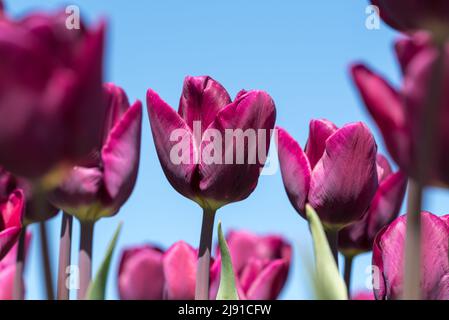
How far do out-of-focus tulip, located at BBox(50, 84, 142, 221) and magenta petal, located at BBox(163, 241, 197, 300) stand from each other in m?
0.27

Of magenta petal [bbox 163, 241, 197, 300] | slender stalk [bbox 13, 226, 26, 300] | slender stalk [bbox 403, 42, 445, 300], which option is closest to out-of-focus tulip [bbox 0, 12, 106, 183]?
slender stalk [bbox 403, 42, 445, 300]

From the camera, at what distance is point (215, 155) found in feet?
1.80

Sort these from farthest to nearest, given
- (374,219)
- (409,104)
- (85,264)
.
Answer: (374,219) < (85,264) < (409,104)

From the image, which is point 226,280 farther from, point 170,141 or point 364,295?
point 364,295

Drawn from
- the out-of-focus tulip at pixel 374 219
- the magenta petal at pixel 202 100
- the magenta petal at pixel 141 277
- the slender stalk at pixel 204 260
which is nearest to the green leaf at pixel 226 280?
the slender stalk at pixel 204 260

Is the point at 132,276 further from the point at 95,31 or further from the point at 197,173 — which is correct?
the point at 95,31

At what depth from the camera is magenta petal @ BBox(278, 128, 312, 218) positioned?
585 millimetres

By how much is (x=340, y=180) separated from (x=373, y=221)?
0.54 feet

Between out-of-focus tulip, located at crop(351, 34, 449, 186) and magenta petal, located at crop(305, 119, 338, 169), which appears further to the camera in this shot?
magenta petal, located at crop(305, 119, 338, 169)

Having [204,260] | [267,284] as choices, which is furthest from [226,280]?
[267,284]

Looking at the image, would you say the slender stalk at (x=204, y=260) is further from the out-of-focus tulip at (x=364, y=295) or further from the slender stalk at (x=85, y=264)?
the out-of-focus tulip at (x=364, y=295)

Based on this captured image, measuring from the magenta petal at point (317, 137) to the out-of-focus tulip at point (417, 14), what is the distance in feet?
1.00

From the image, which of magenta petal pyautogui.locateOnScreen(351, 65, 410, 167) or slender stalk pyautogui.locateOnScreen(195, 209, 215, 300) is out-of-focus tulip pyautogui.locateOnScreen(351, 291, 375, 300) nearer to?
slender stalk pyautogui.locateOnScreen(195, 209, 215, 300)
